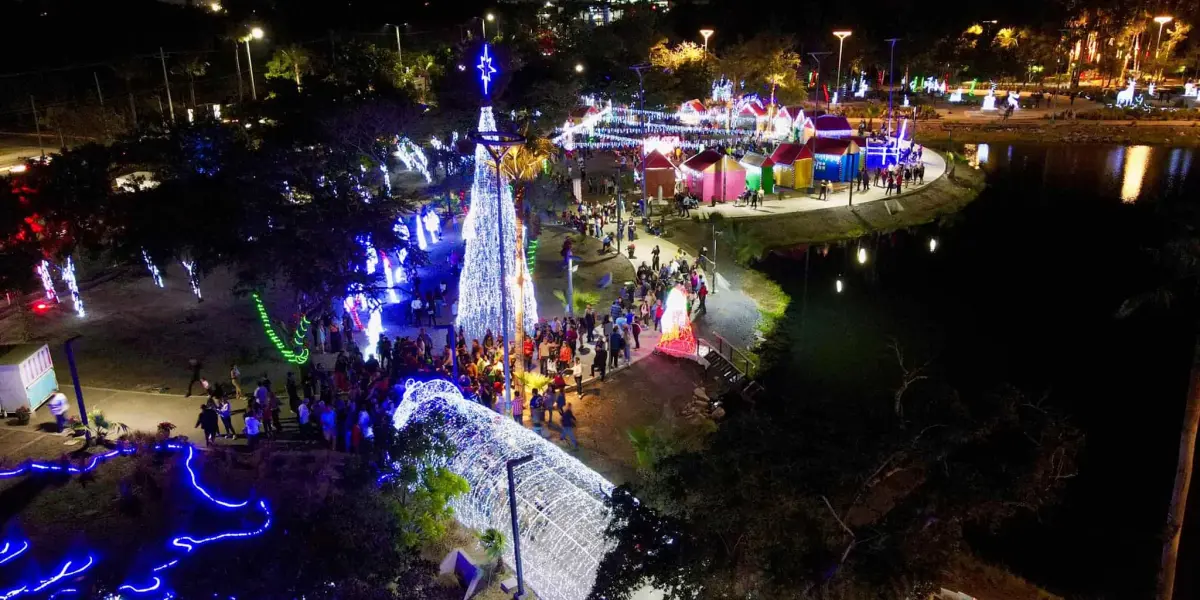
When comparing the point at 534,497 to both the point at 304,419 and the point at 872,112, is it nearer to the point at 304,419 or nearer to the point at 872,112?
the point at 304,419

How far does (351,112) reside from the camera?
2666 cm

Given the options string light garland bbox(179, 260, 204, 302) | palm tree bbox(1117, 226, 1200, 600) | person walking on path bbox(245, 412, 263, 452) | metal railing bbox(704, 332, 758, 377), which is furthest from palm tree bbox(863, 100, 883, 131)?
person walking on path bbox(245, 412, 263, 452)

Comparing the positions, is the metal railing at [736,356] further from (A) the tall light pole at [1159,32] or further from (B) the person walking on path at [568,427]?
(A) the tall light pole at [1159,32]

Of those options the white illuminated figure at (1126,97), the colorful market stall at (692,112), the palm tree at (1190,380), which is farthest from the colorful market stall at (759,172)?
the white illuminated figure at (1126,97)

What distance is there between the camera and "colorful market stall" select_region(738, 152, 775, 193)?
40844mm

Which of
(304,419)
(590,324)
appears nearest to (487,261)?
(590,324)

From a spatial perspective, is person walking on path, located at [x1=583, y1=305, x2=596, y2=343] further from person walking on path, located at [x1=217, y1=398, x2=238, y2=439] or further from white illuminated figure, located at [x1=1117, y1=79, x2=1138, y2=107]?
white illuminated figure, located at [x1=1117, y1=79, x2=1138, y2=107]

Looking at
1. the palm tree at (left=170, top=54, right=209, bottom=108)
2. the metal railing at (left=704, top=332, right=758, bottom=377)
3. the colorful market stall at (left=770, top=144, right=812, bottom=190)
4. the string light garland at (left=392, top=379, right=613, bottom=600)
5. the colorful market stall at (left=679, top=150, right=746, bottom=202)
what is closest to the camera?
the string light garland at (left=392, top=379, right=613, bottom=600)

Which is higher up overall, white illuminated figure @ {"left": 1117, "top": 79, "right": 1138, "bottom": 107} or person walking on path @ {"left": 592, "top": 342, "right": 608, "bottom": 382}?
white illuminated figure @ {"left": 1117, "top": 79, "right": 1138, "bottom": 107}

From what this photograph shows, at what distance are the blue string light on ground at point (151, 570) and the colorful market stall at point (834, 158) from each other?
3486 cm

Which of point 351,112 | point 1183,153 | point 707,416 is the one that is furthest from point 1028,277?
point 1183,153

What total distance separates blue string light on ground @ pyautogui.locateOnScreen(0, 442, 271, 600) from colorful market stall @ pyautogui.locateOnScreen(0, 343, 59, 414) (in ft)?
9.26

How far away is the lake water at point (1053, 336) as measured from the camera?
16.3 meters

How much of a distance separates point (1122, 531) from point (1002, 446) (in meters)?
9.23
